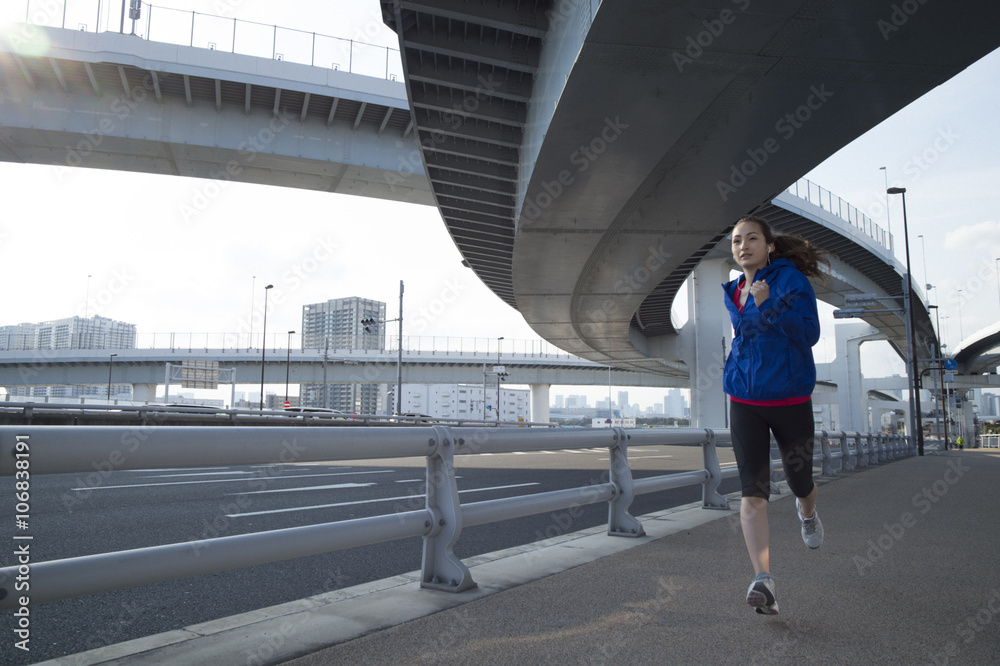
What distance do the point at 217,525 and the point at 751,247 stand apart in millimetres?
5003

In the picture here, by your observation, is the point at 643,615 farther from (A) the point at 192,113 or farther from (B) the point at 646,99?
(A) the point at 192,113

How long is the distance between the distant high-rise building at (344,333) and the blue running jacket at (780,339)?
3937 cm

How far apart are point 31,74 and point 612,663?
65.9ft

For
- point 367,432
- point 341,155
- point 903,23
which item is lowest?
point 367,432

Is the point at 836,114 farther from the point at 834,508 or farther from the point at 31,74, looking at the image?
the point at 31,74

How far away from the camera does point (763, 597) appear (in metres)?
2.92

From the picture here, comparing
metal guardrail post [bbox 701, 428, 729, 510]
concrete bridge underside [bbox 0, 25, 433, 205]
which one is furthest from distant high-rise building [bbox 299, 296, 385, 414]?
metal guardrail post [bbox 701, 428, 729, 510]

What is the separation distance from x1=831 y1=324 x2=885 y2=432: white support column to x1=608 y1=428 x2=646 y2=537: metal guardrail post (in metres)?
58.4

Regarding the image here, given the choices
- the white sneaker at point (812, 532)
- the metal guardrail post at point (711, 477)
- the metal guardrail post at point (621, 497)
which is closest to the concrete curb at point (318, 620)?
the metal guardrail post at point (621, 497)

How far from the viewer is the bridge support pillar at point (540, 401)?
61125 millimetres

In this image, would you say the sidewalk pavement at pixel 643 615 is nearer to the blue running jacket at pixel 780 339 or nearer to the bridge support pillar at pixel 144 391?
the blue running jacket at pixel 780 339

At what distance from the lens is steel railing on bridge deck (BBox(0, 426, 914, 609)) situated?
76.4 inches

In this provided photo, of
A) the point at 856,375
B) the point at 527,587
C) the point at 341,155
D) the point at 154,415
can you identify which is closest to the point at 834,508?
the point at 527,587

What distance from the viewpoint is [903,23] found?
24.0 ft
